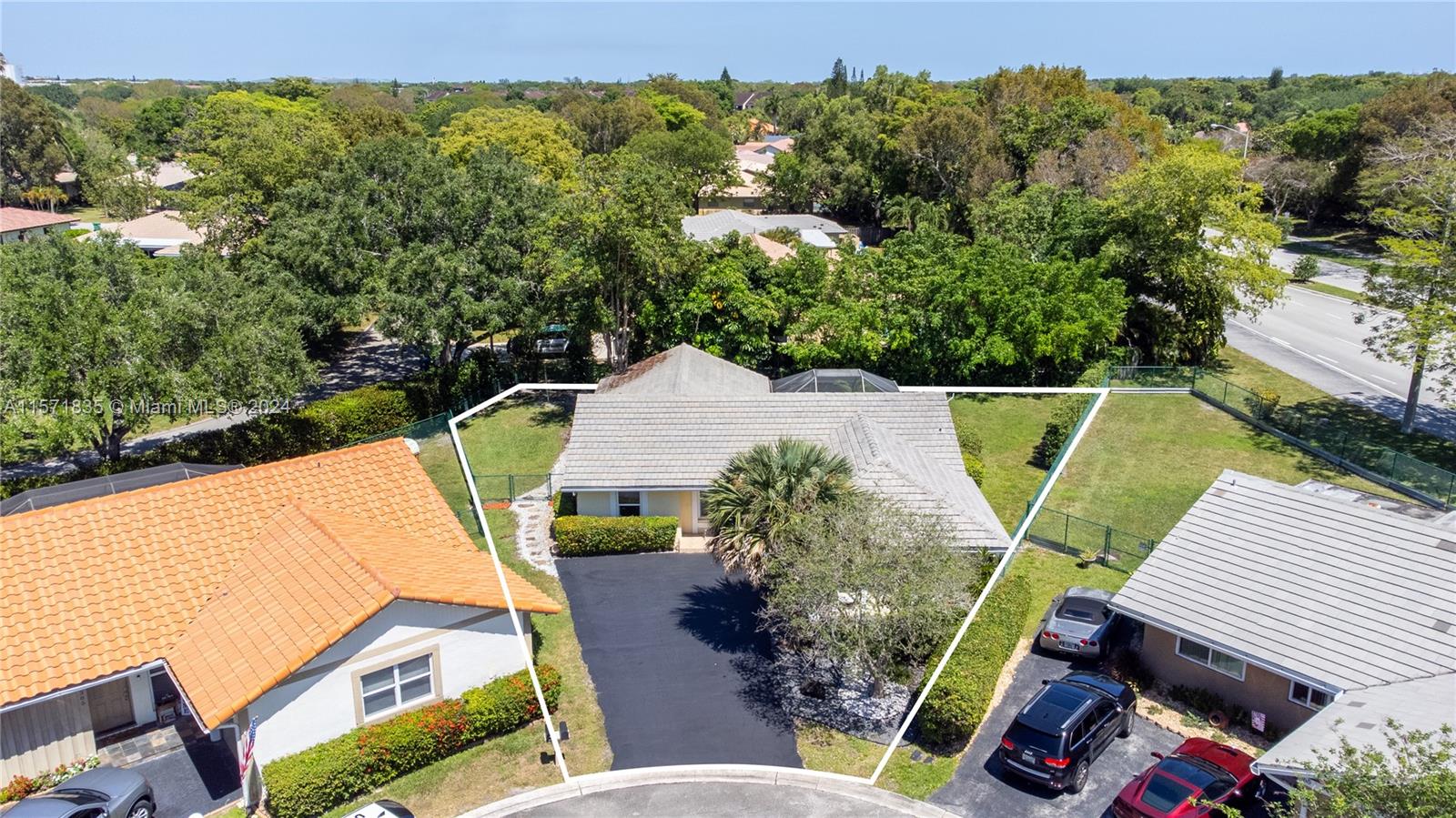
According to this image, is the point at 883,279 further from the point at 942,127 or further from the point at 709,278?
the point at 942,127

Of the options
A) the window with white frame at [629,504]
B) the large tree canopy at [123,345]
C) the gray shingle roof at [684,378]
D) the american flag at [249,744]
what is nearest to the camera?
the american flag at [249,744]

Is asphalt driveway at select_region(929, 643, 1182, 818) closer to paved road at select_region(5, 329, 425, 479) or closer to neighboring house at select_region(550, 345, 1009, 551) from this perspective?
neighboring house at select_region(550, 345, 1009, 551)

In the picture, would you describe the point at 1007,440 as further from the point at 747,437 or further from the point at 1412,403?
the point at 1412,403

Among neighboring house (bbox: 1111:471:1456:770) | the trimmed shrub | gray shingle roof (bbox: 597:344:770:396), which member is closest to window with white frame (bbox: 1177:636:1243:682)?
neighboring house (bbox: 1111:471:1456:770)

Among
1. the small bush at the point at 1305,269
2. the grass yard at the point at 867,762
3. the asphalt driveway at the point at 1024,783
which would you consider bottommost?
the grass yard at the point at 867,762

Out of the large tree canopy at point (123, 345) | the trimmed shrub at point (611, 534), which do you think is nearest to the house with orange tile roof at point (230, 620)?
the trimmed shrub at point (611, 534)

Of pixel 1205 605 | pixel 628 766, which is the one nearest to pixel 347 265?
pixel 628 766
